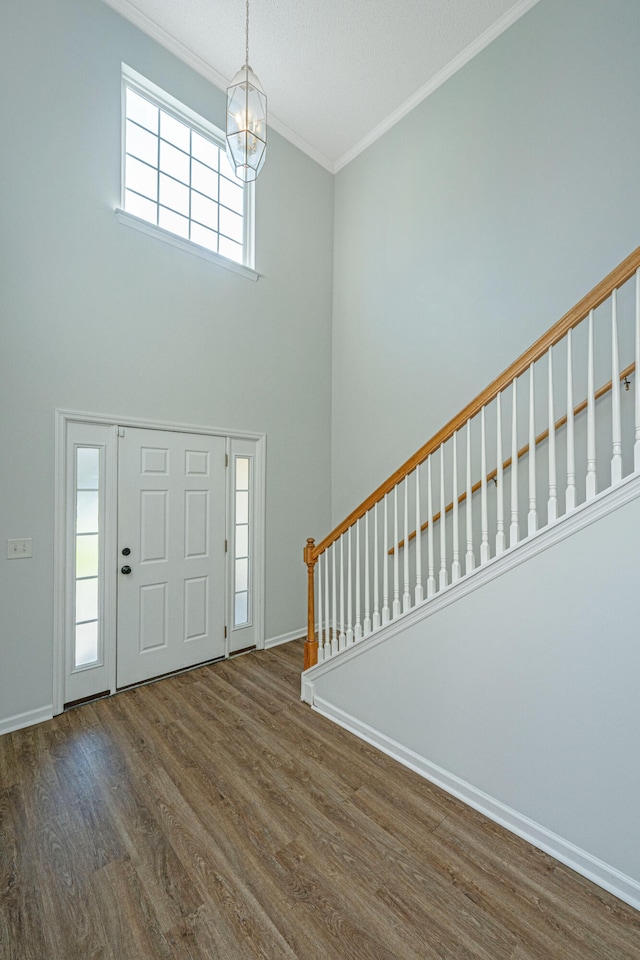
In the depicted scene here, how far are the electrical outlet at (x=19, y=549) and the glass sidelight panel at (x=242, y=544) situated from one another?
1.56m

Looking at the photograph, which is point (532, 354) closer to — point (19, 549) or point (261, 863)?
point (261, 863)

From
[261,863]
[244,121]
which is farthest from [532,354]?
[261,863]

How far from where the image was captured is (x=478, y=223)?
11.4 feet

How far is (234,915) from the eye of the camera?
1527 mm

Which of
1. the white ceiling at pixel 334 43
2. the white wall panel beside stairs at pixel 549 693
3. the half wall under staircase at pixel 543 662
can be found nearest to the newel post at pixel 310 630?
the half wall under staircase at pixel 543 662

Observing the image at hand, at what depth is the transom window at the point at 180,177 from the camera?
10.9ft

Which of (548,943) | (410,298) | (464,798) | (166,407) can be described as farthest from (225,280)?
(548,943)

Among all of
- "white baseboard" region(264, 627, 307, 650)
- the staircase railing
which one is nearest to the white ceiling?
the staircase railing

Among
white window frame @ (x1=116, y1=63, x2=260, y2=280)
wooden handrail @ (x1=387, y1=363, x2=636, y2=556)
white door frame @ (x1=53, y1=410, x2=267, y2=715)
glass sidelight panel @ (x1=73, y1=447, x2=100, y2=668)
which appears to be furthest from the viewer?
white window frame @ (x1=116, y1=63, x2=260, y2=280)

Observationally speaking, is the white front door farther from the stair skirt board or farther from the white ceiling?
the white ceiling

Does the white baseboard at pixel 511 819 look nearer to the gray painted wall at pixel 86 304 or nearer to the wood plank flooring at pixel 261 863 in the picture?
the wood plank flooring at pixel 261 863

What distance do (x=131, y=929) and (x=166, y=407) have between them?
9.53ft

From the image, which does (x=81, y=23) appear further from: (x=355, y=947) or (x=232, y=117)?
(x=355, y=947)

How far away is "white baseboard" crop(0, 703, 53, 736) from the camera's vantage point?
2.64 metres
